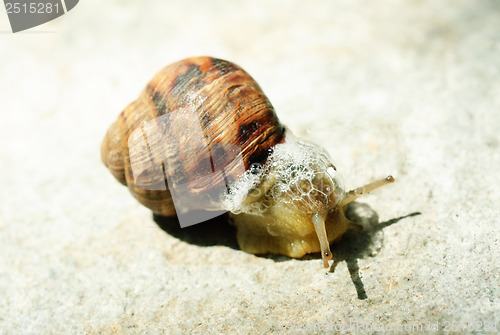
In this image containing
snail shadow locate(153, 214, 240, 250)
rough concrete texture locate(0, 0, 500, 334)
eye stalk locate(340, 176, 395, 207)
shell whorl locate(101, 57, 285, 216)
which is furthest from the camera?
snail shadow locate(153, 214, 240, 250)

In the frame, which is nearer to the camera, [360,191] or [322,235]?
[322,235]

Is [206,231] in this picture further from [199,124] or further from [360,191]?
[360,191]

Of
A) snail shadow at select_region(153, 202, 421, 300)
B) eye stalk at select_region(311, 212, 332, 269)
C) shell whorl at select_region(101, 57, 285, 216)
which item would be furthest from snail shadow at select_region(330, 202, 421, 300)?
shell whorl at select_region(101, 57, 285, 216)

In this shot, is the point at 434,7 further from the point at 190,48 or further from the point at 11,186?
the point at 11,186

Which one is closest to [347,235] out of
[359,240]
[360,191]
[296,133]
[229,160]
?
[359,240]

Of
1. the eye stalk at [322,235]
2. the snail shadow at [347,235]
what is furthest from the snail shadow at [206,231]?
the eye stalk at [322,235]

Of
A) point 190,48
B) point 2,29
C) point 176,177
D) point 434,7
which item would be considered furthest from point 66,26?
point 434,7

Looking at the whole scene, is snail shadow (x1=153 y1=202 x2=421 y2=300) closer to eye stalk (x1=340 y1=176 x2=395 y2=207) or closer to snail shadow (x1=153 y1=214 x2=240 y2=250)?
snail shadow (x1=153 y1=214 x2=240 y2=250)
